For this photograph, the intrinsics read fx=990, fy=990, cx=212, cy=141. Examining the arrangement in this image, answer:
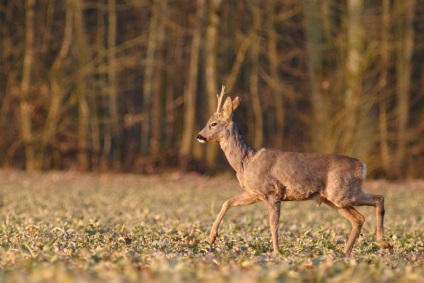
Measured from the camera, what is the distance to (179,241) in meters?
12.2

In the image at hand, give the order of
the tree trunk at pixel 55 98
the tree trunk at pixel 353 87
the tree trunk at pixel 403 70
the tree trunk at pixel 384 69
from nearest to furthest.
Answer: the tree trunk at pixel 353 87
the tree trunk at pixel 384 69
the tree trunk at pixel 403 70
the tree trunk at pixel 55 98

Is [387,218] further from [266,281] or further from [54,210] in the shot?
[266,281]

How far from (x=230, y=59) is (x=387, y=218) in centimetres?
1909

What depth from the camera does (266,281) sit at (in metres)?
7.12

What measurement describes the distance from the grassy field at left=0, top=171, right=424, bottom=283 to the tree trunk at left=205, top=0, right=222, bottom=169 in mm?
8615

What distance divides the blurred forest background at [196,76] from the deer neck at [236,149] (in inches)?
775

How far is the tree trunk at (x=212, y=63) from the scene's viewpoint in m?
33.8

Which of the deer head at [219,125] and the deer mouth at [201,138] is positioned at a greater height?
the deer head at [219,125]

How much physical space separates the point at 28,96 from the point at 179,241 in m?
23.9

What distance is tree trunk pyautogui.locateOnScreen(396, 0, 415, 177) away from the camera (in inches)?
1321

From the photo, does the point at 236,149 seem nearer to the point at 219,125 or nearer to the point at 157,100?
the point at 219,125

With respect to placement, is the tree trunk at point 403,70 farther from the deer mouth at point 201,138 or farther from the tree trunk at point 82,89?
the deer mouth at point 201,138

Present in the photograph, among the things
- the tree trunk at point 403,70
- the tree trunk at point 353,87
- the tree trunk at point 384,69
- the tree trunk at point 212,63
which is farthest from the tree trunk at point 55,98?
the tree trunk at point 403,70

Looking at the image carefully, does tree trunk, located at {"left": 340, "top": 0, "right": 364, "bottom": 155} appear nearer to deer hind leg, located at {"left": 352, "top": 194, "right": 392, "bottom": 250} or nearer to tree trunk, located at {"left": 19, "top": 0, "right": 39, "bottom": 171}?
tree trunk, located at {"left": 19, "top": 0, "right": 39, "bottom": 171}
